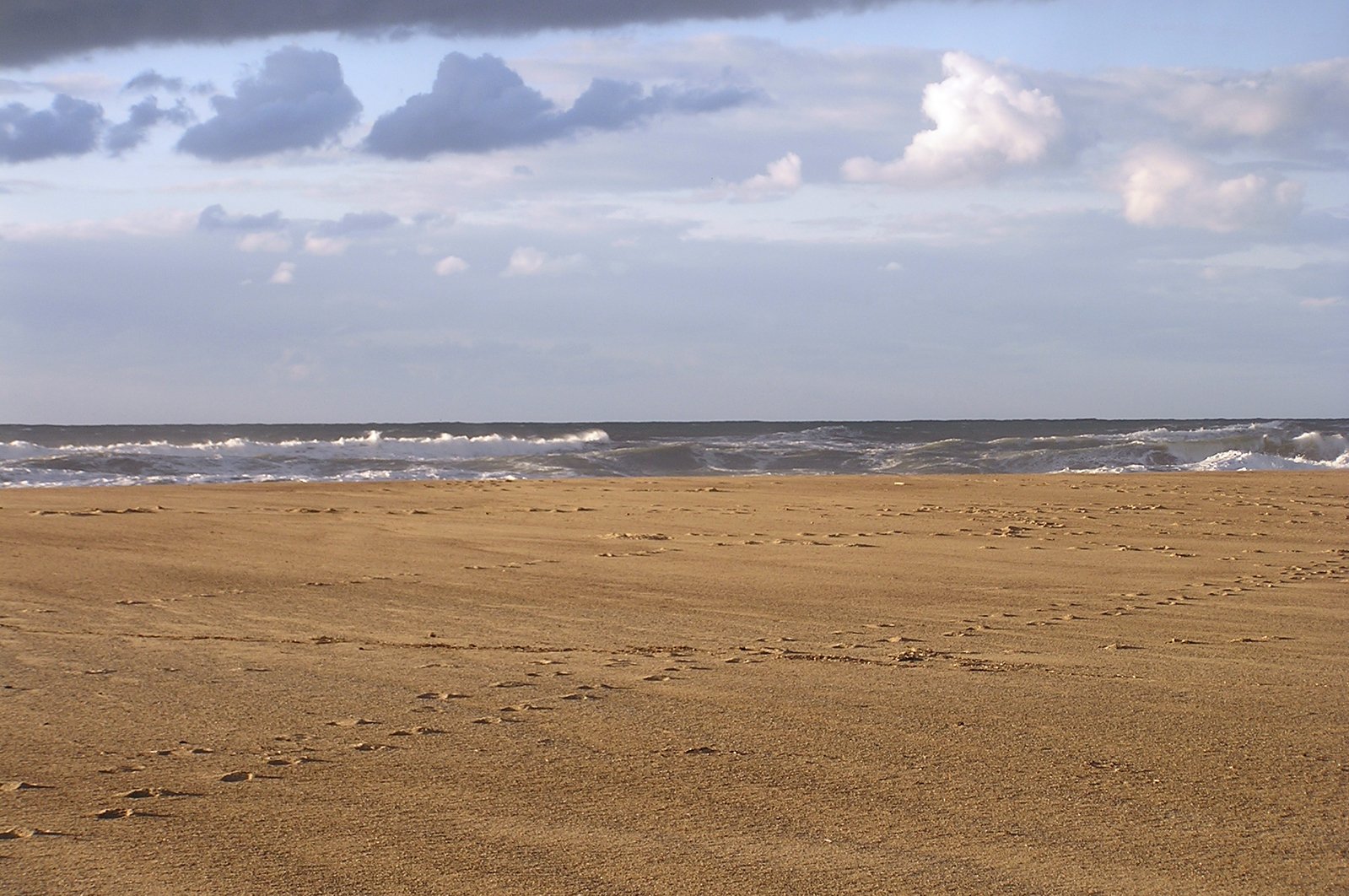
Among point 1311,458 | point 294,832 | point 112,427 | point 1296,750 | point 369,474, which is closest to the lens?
point 294,832

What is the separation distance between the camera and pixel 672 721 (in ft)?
14.0

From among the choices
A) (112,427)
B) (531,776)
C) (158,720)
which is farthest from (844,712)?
(112,427)

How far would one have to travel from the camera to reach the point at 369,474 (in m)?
23.9

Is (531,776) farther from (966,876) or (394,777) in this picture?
(966,876)

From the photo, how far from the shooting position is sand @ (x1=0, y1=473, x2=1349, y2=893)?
2.95 meters

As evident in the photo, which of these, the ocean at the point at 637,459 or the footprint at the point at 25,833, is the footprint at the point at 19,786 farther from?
the ocean at the point at 637,459

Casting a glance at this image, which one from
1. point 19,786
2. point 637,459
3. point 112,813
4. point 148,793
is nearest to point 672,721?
point 148,793

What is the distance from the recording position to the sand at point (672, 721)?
9.68 ft

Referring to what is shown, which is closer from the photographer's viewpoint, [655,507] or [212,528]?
[212,528]

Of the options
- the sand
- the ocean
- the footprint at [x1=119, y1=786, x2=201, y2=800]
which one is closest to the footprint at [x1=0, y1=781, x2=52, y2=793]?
the sand

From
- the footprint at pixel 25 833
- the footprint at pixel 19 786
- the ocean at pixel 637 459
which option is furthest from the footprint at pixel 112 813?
the ocean at pixel 637 459

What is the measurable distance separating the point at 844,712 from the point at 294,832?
2049mm

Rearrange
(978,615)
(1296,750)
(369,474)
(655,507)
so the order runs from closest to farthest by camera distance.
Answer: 1. (1296,750)
2. (978,615)
3. (655,507)
4. (369,474)

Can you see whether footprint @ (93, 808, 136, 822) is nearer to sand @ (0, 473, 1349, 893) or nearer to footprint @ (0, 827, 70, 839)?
sand @ (0, 473, 1349, 893)
